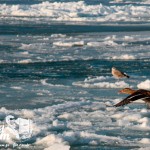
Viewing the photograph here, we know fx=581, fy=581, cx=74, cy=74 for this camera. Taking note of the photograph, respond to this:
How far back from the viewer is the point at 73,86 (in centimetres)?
2039

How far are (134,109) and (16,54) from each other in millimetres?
Answer: 13555

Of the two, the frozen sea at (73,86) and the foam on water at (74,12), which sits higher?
the foam on water at (74,12)

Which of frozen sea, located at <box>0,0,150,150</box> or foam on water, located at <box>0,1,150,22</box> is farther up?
foam on water, located at <box>0,1,150,22</box>

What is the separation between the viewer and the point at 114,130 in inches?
560

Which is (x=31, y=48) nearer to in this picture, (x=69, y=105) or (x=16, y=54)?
(x=16, y=54)

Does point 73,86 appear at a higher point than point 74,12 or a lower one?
lower

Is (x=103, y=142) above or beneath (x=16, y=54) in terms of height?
beneath

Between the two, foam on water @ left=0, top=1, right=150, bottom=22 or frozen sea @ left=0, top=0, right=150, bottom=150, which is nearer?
frozen sea @ left=0, top=0, right=150, bottom=150

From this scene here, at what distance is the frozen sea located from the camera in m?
13.5

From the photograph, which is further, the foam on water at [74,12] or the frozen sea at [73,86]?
the foam on water at [74,12]

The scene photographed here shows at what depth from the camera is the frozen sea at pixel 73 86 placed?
44.2 feet

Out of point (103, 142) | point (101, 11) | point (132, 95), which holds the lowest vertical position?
point (103, 142)

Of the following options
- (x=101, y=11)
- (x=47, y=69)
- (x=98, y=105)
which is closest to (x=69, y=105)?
(x=98, y=105)

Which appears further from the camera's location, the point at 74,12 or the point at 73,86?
the point at 74,12
